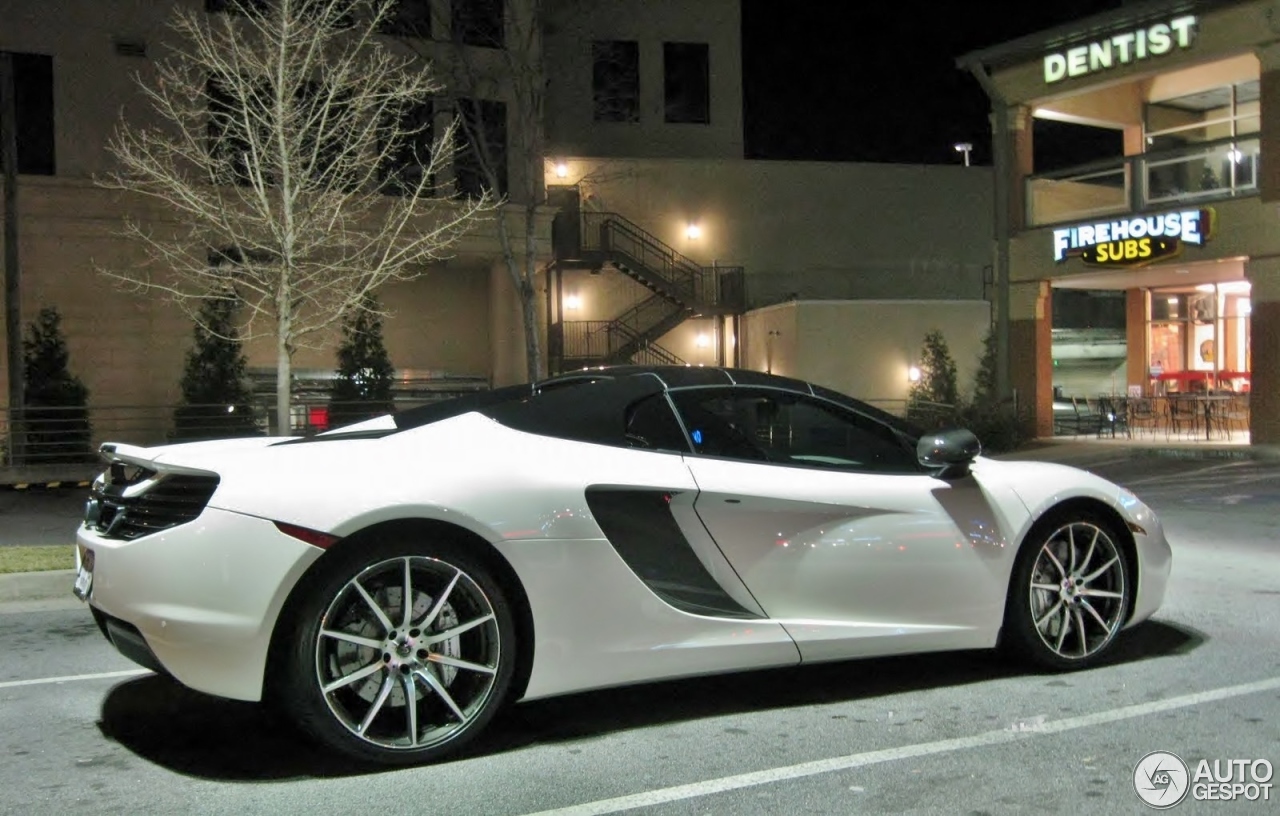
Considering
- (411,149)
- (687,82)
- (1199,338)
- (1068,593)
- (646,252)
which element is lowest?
(1068,593)

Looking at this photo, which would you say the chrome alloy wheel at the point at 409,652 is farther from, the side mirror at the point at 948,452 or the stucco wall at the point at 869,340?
the stucco wall at the point at 869,340

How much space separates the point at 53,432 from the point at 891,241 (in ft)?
69.4

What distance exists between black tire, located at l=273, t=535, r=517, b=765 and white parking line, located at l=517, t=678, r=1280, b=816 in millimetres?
627

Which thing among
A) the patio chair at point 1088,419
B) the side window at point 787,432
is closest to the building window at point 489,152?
the patio chair at point 1088,419

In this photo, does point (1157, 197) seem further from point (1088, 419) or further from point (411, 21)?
point (411, 21)

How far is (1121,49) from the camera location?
18.6 metres

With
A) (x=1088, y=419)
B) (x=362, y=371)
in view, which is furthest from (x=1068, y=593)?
(x=362, y=371)

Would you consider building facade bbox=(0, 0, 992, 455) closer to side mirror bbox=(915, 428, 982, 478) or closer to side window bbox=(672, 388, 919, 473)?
side window bbox=(672, 388, 919, 473)

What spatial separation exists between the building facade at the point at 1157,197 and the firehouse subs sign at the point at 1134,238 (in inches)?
→ 0.9

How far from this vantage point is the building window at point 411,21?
22.4 metres

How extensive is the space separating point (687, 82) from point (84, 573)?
89.5 feet

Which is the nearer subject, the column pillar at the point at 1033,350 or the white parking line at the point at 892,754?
the white parking line at the point at 892,754

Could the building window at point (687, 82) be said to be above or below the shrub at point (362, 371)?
above

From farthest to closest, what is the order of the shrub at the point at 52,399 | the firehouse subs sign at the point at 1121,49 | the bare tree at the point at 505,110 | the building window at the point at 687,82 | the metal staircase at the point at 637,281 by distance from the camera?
1. the building window at the point at 687,82
2. the metal staircase at the point at 637,281
3. the bare tree at the point at 505,110
4. the shrub at the point at 52,399
5. the firehouse subs sign at the point at 1121,49
